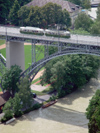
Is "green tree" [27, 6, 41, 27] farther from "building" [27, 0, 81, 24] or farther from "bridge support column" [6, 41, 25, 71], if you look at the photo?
"bridge support column" [6, 41, 25, 71]

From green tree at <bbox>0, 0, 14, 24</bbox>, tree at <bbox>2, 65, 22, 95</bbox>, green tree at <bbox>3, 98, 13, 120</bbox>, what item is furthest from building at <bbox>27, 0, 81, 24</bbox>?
green tree at <bbox>3, 98, 13, 120</bbox>

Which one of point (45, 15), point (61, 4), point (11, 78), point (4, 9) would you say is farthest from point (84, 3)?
point (11, 78)

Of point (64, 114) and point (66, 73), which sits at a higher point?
point (66, 73)

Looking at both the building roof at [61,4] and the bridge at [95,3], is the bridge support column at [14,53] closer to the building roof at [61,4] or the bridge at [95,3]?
the building roof at [61,4]

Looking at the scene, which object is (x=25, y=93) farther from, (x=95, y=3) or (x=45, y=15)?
(x=95, y=3)

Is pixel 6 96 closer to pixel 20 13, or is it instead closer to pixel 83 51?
pixel 83 51
